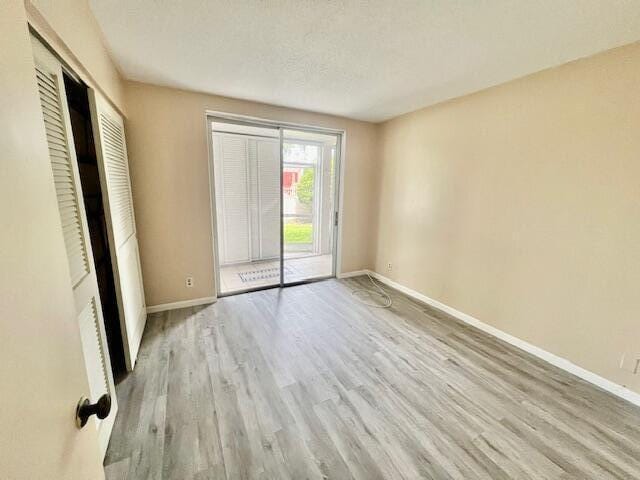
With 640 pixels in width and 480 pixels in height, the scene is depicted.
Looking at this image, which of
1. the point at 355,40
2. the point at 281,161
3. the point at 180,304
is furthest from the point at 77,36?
the point at 180,304

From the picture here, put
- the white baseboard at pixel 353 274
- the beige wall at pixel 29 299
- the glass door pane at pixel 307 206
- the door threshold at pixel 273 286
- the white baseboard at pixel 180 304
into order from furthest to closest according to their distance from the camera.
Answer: the glass door pane at pixel 307 206 < the white baseboard at pixel 353 274 < the door threshold at pixel 273 286 < the white baseboard at pixel 180 304 < the beige wall at pixel 29 299

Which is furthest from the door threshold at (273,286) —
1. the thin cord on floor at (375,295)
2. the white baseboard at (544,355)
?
the white baseboard at (544,355)

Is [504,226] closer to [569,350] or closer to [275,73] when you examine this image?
[569,350]

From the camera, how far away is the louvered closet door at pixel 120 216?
176 cm

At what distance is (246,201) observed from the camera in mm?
4645

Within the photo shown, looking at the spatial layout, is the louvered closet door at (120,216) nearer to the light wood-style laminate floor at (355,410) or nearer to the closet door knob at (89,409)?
the light wood-style laminate floor at (355,410)

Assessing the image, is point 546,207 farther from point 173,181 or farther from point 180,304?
point 180,304

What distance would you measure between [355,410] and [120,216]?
89.5 inches

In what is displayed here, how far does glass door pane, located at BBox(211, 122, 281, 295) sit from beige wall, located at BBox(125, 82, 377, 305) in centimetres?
107

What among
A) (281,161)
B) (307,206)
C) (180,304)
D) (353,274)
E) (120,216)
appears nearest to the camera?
(120,216)

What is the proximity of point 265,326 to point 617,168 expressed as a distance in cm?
312

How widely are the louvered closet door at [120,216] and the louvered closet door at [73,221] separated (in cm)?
46

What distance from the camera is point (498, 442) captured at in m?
1.53

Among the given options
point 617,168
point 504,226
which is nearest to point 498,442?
point 504,226
